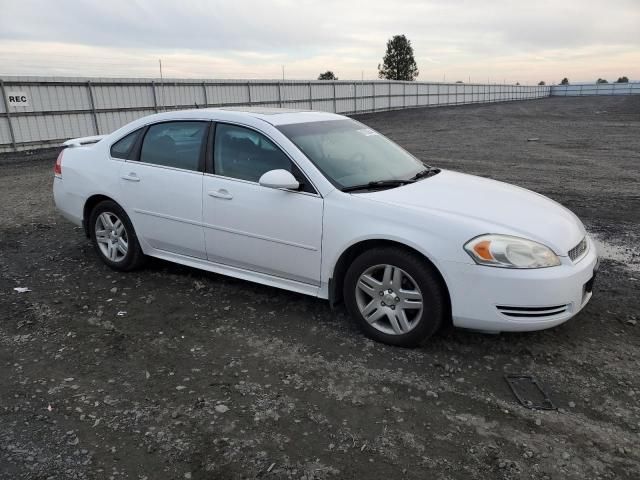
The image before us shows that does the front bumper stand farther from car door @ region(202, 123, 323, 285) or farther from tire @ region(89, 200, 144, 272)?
tire @ region(89, 200, 144, 272)

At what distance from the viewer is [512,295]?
3348 mm

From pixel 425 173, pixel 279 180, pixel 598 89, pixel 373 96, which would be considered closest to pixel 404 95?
pixel 373 96

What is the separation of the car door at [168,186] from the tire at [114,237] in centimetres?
16

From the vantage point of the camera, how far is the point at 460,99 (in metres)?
55.9

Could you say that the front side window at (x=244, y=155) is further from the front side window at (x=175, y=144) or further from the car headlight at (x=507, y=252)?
the car headlight at (x=507, y=252)

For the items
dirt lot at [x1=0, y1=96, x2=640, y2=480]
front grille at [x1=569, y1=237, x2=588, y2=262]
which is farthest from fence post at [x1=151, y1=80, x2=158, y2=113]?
front grille at [x1=569, y1=237, x2=588, y2=262]

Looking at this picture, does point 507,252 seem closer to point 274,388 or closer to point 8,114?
point 274,388

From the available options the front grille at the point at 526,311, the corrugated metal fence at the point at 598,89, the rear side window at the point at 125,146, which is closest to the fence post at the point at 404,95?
the rear side window at the point at 125,146

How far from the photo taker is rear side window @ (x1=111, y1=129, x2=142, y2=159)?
5.09 metres

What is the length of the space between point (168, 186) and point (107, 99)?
15650mm

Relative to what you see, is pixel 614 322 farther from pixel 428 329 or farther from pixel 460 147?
pixel 460 147

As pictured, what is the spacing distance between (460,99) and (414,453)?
57.3m

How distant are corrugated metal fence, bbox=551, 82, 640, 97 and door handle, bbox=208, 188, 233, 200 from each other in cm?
7996

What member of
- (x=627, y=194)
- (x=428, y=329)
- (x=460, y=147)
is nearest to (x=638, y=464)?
(x=428, y=329)
